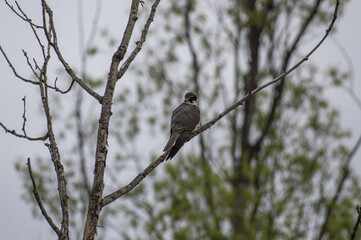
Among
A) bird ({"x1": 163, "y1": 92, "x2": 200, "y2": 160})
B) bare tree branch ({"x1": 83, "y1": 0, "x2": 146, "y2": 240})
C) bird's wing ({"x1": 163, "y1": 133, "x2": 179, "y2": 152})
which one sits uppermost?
bird ({"x1": 163, "y1": 92, "x2": 200, "y2": 160})

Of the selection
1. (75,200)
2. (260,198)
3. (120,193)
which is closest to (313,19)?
(260,198)

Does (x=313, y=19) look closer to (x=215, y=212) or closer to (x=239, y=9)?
(x=239, y=9)

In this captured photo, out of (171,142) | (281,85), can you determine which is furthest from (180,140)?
(281,85)

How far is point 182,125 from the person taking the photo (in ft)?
20.9

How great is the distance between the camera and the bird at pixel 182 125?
5.59 m

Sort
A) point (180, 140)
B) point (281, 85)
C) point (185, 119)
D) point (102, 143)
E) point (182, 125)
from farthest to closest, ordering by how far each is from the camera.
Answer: point (281, 85)
point (185, 119)
point (182, 125)
point (180, 140)
point (102, 143)

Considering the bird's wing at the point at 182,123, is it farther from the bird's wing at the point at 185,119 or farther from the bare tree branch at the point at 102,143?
the bare tree branch at the point at 102,143

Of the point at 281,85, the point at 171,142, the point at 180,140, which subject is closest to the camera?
the point at 171,142

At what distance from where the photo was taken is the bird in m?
5.59

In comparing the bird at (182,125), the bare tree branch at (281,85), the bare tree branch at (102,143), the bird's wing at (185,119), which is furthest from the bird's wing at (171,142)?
the bare tree branch at (281,85)

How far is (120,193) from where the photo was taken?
2996 mm

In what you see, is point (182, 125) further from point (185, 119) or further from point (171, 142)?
point (171, 142)

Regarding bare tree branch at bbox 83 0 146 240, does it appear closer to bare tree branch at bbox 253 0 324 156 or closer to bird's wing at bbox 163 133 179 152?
bird's wing at bbox 163 133 179 152

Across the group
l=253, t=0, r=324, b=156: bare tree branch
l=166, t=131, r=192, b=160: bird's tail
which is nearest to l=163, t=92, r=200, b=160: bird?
l=166, t=131, r=192, b=160: bird's tail
